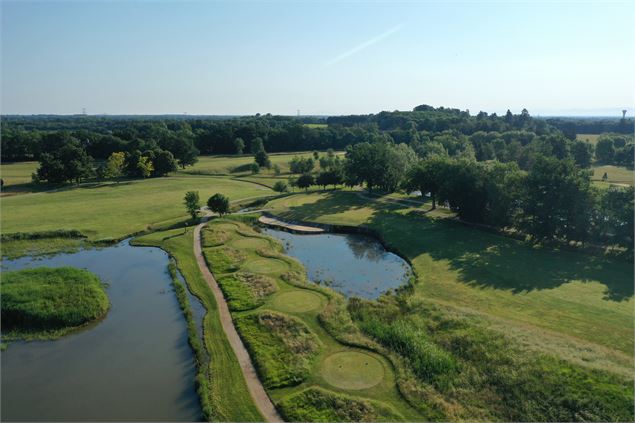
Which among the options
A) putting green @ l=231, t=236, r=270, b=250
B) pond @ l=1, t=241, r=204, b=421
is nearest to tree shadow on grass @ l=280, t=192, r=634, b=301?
putting green @ l=231, t=236, r=270, b=250

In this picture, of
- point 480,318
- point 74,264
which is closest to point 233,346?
point 480,318

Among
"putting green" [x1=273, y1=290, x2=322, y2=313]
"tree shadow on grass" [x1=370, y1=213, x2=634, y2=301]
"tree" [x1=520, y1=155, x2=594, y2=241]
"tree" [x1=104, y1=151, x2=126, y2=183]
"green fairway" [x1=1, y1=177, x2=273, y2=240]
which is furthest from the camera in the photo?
"tree" [x1=104, y1=151, x2=126, y2=183]

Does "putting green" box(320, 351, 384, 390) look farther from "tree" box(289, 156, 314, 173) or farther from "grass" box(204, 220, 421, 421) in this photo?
"tree" box(289, 156, 314, 173)

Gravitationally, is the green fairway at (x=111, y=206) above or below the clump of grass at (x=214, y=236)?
above

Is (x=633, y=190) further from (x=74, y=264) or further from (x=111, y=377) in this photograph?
(x=74, y=264)

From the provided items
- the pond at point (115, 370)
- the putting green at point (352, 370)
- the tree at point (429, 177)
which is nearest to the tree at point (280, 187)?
the tree at point (429, 177)

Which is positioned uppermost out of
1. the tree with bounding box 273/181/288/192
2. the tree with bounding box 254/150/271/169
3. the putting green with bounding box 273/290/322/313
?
the tree with bounding box 254/150/271/169

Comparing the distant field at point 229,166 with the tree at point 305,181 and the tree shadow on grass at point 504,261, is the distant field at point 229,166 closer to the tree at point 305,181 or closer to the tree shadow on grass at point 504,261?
the tree at point 305,181
